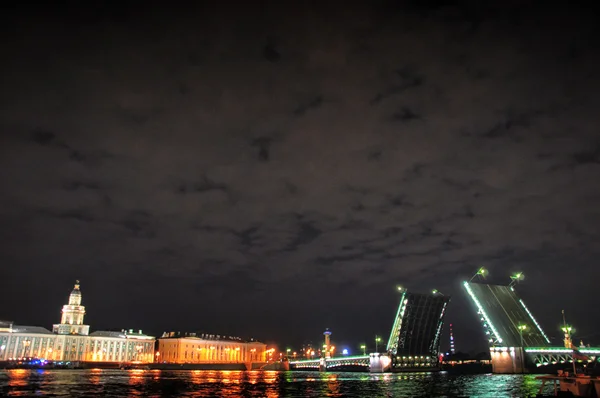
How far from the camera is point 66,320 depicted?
16212 centimetres

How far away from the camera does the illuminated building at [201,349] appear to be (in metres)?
166

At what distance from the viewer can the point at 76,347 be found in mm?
154500

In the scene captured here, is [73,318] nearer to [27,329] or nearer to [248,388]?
[27,329]

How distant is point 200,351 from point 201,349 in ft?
2.50

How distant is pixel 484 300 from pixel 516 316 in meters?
10.9

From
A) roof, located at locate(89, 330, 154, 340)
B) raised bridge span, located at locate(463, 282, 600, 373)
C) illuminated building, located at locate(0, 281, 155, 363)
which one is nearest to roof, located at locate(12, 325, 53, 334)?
illuminated building, located at locate(0, 281, 155, 363)

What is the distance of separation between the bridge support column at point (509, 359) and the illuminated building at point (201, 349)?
336 ft

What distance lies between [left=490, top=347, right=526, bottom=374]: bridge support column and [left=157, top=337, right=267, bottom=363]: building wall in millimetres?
104763

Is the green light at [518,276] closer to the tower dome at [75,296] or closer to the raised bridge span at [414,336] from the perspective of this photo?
the raised bridge span at [414,336]

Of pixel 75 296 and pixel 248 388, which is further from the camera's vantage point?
pixel 75 296

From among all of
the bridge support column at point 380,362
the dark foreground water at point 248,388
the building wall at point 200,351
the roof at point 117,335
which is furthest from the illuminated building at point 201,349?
the dark foreground water at point 248,388

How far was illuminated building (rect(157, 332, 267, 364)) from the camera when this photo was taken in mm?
166500

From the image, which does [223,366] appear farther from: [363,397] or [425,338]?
[363,397]

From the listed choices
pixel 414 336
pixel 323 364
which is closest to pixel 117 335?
pixel 323 364
